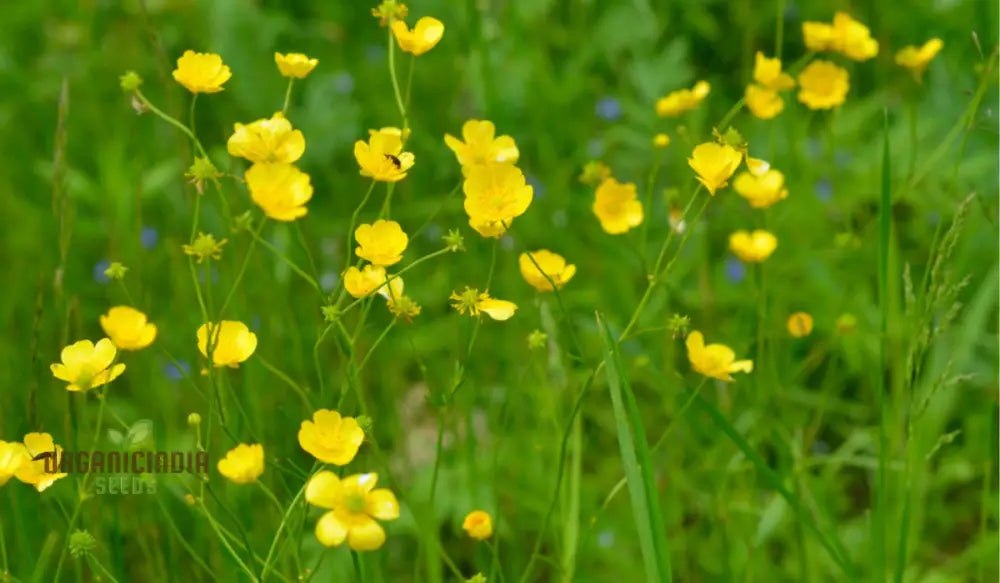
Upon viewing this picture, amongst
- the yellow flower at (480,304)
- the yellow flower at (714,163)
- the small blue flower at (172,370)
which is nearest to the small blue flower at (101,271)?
the small blue flower at (172,370)

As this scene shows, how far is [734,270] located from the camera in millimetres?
2049

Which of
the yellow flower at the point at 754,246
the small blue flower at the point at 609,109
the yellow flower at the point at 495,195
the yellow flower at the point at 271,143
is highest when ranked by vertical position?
the small blue flower at the point at 609,109

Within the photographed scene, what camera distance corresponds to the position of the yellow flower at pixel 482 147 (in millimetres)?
1022

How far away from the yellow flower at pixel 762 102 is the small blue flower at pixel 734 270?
730 millimetres

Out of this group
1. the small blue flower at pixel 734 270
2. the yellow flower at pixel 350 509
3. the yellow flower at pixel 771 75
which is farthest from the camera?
the small blue flower at pixel 734 270

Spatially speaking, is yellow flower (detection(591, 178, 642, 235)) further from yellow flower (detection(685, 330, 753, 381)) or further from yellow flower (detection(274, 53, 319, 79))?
yellow flower (detection(274, 53, 319, 79))

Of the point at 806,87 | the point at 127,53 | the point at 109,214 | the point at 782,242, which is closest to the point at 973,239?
the point at 782,242

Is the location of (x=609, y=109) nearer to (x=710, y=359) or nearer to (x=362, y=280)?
(x=710, y=359)

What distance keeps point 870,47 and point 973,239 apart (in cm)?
64

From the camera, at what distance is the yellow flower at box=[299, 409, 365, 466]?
2.78ft

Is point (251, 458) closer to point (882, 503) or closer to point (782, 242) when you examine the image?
point (882, 503)

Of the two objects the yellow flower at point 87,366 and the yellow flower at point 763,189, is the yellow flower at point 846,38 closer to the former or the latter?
the yellow flower at point 763,189

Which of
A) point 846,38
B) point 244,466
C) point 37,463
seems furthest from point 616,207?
point 37,463

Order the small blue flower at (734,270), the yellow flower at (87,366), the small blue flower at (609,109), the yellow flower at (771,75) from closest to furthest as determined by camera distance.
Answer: the yellow flower at (87,366) → the yellow flower at (771,75) → the small blue flower at (734,270) → the small blue flower at (609,109)
